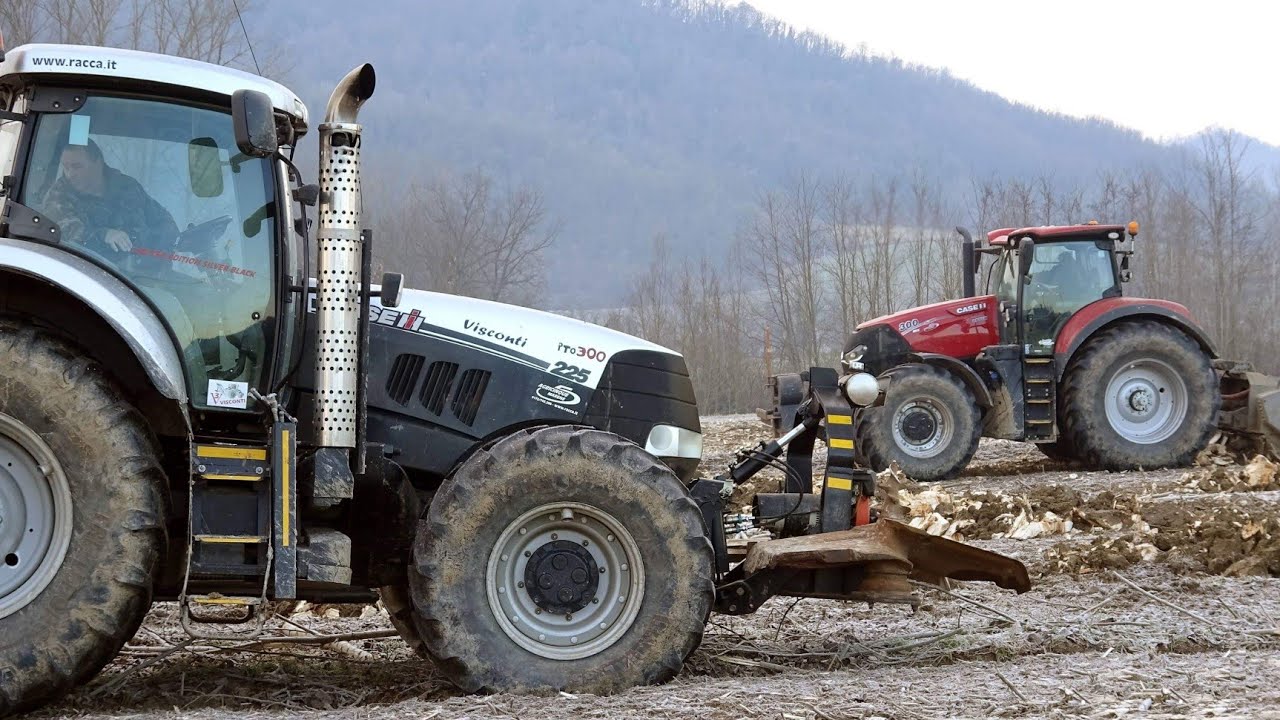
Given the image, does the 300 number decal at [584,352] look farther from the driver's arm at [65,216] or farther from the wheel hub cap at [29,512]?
the wheel hub cap at [29,512]

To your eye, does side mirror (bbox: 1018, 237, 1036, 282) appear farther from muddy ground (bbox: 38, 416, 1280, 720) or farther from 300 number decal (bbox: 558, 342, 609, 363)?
300 number decal (bbox: 558, 342, 609, 363)

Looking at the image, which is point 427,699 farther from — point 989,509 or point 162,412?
point 989,509

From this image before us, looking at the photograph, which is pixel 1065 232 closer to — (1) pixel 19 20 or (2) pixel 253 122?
(2) pixel 253 122

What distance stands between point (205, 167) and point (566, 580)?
2.21 metres

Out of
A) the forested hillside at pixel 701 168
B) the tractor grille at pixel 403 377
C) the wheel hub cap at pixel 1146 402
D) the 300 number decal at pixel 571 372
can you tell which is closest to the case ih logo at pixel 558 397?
the 300 number decal at pixel 571 372

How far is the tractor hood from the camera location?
5629 millimetres

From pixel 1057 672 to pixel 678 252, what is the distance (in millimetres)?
77860

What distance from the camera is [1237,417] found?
14.0 metres

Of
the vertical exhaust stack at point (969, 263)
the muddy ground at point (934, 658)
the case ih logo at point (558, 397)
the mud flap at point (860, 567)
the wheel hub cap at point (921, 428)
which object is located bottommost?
the muddy ground at point (934, 658)

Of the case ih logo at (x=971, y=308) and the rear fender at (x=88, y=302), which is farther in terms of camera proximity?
the case ih logo at (x=971, y=308)

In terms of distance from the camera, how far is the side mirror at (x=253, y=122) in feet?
15.8

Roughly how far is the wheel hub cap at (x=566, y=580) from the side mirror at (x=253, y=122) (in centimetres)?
178

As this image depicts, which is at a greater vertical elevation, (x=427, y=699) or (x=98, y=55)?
(x=98, y=55)

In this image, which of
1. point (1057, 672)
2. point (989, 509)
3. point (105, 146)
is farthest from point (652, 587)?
point (989, 509)
